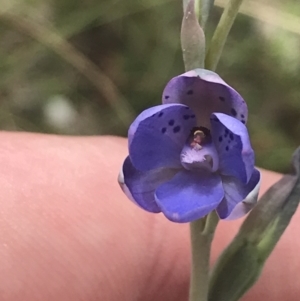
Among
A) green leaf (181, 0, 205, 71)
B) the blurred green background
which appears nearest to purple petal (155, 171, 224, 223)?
green leaf (181, 0, 205, 71)

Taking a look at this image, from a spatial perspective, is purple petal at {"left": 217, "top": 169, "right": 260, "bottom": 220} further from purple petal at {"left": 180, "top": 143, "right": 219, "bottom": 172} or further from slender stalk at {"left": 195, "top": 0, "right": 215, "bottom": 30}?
slender stalk at {"left": 195, "top": 0, "right": 215, "bottom": 30}

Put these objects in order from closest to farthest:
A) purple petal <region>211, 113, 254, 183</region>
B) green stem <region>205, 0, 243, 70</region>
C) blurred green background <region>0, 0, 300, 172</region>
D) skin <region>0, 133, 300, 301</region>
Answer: purple petal <region>211, 113, 254, 183</region> → green stem <region>205, 0, 243, 70</region> → skin <region>0, 133, 300, 301</region> → blurred green background <region>0, 0, 300, 172</region>

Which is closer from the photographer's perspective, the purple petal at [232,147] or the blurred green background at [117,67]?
the purple petal at [232,147]

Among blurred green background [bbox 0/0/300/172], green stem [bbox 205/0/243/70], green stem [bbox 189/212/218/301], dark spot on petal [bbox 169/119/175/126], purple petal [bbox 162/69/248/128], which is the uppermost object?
blurred green background [bbox 0/0/300/172]

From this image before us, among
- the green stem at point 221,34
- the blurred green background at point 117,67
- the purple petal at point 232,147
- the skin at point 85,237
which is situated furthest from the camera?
the blurred green background at point 117,67

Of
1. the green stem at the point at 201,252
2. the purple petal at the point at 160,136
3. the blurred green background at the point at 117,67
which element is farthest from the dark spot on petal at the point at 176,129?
the blurred green background at the point at 117,67

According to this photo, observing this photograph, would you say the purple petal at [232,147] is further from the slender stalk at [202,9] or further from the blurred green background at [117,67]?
the blurred green background at [117,67]
